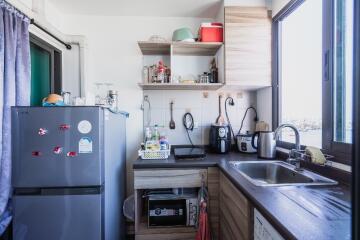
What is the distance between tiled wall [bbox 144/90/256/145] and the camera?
216cm

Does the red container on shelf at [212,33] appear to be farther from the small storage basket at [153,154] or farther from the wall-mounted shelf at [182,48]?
the small storage basket at [153,154]

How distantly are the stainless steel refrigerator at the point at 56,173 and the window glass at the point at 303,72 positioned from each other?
1482mm

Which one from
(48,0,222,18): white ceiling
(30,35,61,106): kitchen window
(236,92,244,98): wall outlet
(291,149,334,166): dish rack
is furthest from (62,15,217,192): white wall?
(291,149,334,166): dish rack

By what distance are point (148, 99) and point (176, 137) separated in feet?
1.63

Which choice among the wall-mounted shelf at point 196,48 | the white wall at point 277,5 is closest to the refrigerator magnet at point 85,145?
the wall-mounted shelf at point 196,48

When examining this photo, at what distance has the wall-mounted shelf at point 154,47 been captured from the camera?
1829 millimetres

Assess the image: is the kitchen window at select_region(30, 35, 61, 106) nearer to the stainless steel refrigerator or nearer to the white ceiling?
the white ceiling

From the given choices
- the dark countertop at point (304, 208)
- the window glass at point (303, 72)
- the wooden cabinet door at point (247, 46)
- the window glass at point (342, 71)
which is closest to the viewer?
the dark countertop at point (304, 208)

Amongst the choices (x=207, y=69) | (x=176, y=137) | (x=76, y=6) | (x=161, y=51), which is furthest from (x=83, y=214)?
(x=76, y=6)

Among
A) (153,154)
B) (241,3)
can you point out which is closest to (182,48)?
(241,3)

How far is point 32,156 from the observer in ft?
4.23

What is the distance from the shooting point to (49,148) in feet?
4.23

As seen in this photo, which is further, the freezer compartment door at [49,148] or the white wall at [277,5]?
the white wall at [277,5]

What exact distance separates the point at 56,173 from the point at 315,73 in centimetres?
185
